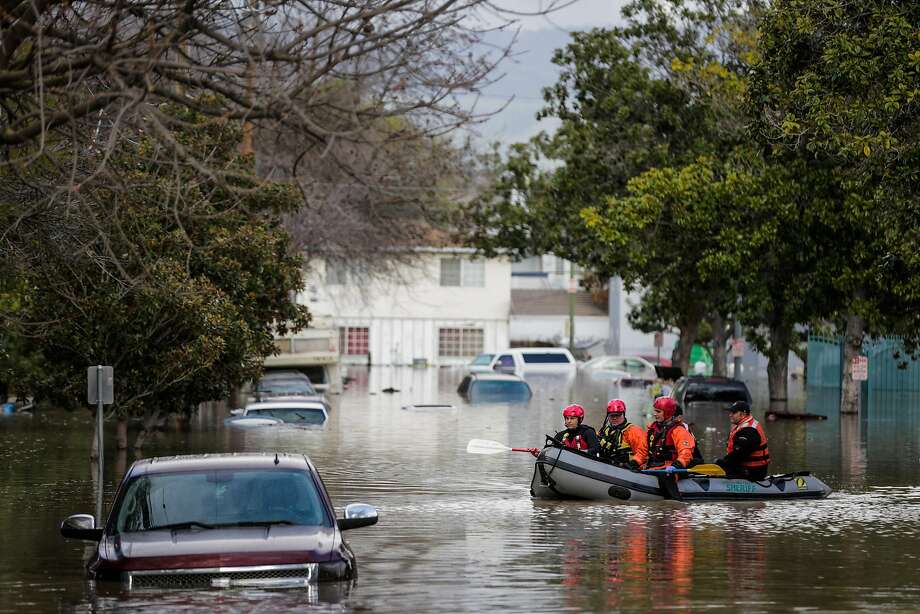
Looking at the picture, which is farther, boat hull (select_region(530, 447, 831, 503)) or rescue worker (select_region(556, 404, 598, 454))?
rescue worker (select_region(556, 404, 598, 454))

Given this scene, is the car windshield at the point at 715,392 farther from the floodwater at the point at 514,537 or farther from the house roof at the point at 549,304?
the house roof at the point at 549,304

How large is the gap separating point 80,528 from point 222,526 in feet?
3.91

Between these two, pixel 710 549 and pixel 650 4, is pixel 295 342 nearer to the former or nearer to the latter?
pixel 650 4

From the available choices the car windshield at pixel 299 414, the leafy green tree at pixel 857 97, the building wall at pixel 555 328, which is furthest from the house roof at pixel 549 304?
the leafy green tree at pixel 857 97

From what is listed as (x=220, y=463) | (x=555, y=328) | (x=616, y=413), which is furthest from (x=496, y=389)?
(x=555, y=328)

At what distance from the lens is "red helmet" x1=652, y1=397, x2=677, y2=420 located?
71.1ft

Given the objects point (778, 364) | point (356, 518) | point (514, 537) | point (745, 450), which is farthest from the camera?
point (778, 364)

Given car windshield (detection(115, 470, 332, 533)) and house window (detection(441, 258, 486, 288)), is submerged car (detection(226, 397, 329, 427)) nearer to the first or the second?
car windshield (detection(115, 470, 332, 533))

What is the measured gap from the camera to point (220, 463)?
1239 centimetres

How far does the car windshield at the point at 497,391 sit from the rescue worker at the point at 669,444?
1242 inches

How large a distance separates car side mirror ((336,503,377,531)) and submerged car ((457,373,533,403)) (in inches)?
1642

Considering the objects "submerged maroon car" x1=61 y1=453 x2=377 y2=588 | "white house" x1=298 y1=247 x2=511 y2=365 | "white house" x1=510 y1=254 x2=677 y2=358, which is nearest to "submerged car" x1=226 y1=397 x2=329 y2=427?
"submerged maroon car" x1=61 y1=453 x2=377 y2=588

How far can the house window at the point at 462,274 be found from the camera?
9806cm

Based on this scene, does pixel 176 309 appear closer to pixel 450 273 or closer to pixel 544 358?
pixel 544 358
